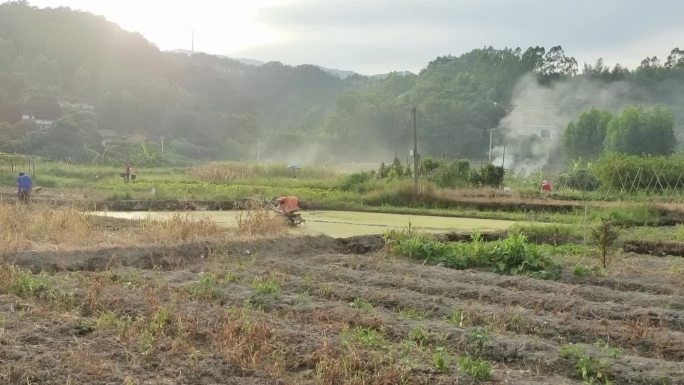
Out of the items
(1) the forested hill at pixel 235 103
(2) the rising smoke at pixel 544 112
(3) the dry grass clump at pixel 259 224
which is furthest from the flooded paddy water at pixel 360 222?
(2) the rising smoke at pixel 544 112

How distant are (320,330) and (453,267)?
5.17 metres

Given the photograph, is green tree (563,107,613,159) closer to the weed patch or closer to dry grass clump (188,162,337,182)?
dry grass clump (188,162,337,182)

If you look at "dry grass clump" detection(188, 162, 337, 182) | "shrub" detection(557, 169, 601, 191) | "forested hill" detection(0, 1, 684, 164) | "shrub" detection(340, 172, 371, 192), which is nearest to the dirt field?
"shrub" detection(340, 172, 371, 192)

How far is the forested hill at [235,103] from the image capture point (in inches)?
2405

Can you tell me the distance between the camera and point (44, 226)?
484 inches

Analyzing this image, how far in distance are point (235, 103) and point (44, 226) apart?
69160mm

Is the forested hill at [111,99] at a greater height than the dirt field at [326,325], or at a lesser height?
greater

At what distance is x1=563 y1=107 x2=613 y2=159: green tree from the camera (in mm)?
55125

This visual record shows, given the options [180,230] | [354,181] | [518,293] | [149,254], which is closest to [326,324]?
[518,293]

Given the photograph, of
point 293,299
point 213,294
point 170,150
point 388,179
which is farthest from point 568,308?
point 170,150

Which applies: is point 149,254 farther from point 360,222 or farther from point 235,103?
point 235,103

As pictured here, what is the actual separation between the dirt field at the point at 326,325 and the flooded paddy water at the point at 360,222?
5.98m

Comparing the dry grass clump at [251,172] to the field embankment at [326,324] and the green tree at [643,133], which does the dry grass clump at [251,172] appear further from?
the green tree at [643,133]

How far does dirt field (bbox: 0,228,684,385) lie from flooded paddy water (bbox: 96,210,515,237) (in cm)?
598
